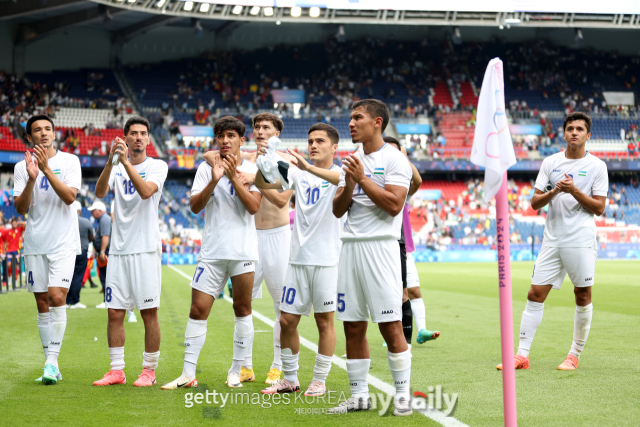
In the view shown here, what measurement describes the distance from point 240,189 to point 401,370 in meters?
2.01

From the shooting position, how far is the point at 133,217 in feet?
19.6

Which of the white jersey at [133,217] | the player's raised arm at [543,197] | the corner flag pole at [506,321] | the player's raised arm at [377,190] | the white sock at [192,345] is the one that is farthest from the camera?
the player's raised arm at [543,197]

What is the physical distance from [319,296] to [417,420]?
1334 millimetres

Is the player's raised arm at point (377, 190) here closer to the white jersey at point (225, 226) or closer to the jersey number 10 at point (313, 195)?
the jersey number 10 at point (313, 195)

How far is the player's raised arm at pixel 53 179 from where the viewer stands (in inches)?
228

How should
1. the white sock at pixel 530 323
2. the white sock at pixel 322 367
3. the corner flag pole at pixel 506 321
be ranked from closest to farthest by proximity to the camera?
the corner flag pole at pixel 506 321, the white sock at pixel 322 367, the white sock at pixel 530 323

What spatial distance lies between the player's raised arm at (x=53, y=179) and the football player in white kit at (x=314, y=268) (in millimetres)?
1865

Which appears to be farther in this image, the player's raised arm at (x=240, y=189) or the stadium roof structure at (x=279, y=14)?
the stadium roof structure at (x=279, y=14)

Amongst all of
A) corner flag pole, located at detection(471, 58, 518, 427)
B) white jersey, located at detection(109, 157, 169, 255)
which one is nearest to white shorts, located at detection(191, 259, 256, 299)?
white jersey, located at detection(109, 157, 169, 255)

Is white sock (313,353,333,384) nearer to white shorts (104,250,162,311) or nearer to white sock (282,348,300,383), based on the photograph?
white sock (282,348,300,383)

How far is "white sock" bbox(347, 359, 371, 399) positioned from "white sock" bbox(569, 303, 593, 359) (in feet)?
9.15

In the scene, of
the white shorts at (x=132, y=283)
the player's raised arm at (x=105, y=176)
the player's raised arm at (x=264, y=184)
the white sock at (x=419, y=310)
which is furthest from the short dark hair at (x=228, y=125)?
the white sock at (x=419, y=310)

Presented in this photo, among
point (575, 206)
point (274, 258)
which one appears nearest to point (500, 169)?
point (274, 258)

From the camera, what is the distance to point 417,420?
451 cm
